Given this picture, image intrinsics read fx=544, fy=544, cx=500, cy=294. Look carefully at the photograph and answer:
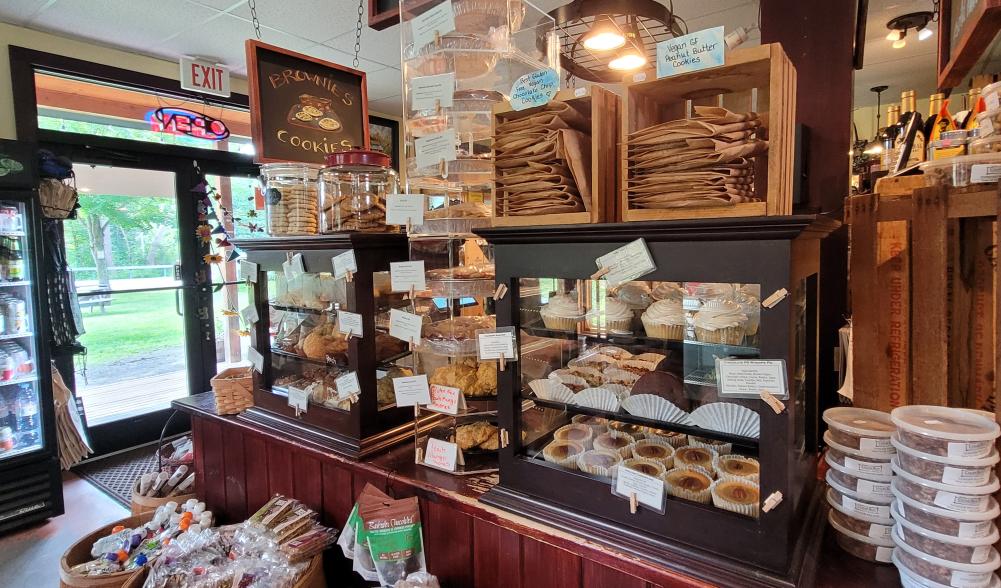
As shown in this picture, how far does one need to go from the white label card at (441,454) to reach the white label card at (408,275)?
19.9 inches

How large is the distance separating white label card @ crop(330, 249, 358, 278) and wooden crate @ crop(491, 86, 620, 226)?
67 cm

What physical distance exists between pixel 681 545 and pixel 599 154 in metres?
0.92

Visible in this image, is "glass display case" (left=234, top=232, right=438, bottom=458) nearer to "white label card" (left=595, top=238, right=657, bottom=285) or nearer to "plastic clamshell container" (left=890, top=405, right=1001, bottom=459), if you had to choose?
"white label card" (left=595, top=238, right=657, bottom=285)

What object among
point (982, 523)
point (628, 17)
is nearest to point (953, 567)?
point (982, 523)

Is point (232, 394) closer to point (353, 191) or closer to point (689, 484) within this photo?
point (353, 191)

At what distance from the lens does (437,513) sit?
163 centimetres

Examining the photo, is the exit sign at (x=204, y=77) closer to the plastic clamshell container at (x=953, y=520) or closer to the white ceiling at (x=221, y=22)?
the white ceiling at (x=221, y=22)

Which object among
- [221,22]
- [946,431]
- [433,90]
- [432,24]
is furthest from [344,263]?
[221,22]

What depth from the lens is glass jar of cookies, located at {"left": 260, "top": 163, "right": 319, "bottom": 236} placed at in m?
2.12

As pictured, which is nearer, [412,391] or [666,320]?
[666,320]

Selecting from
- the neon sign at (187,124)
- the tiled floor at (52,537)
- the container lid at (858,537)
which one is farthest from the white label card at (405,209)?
the neon sign at (187,124)

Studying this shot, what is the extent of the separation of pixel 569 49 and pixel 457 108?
4.28ft

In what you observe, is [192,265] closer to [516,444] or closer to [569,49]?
[569,49]

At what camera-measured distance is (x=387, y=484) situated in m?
1.73
